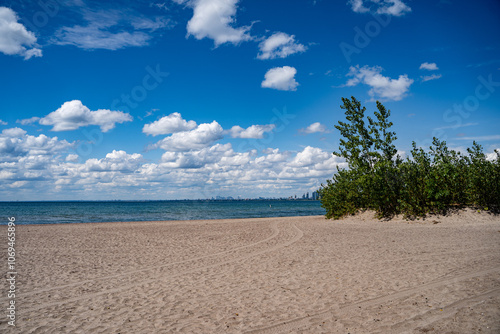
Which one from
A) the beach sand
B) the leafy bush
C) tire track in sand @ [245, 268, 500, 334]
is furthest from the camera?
the leafy bush

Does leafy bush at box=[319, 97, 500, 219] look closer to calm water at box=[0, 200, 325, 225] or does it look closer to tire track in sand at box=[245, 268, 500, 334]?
tire track in sand at box=[245, 268, 500, 334]

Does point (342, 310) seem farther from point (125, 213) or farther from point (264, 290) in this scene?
point (125, 213)

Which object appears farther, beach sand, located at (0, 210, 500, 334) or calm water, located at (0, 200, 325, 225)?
calm water, located at (0, 200, 325, 225)

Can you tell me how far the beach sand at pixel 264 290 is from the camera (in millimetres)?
5871

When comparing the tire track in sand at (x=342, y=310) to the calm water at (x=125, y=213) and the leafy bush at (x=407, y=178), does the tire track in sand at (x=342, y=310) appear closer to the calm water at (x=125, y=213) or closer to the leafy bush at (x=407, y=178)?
the leafy bush at (x=407, y=178)

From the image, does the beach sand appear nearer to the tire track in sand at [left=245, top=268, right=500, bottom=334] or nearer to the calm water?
the tire track in sand at [left=245, top=268, right=500, bottom=334]

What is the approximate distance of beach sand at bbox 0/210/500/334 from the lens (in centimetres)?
587

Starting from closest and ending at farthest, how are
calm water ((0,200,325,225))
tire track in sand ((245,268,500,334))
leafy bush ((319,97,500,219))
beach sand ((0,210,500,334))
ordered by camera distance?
tire track in sand ((245,268,500,334)), beach sand ((0,210,500,334)), leafy bush ((319,97,500,219)), calm water ((0,200,325,225))

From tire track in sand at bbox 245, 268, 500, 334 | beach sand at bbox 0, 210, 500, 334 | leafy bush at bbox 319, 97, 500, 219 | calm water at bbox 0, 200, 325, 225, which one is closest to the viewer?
tire track in sand at bbox 245, 268, 500, 334

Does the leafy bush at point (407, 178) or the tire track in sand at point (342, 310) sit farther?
the leafy bush at point (407, 178)

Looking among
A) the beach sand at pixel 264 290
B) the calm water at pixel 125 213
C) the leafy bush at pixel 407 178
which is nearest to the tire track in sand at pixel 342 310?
the beach sand at pixel 264 290

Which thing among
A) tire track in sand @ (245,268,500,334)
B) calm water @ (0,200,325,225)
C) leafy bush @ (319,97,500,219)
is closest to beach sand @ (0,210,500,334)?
tire track in sand @ (245,268,500,334)

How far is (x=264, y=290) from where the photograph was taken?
7.95 metres

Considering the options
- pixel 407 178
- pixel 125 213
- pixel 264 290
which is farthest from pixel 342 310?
pixel 125 213
